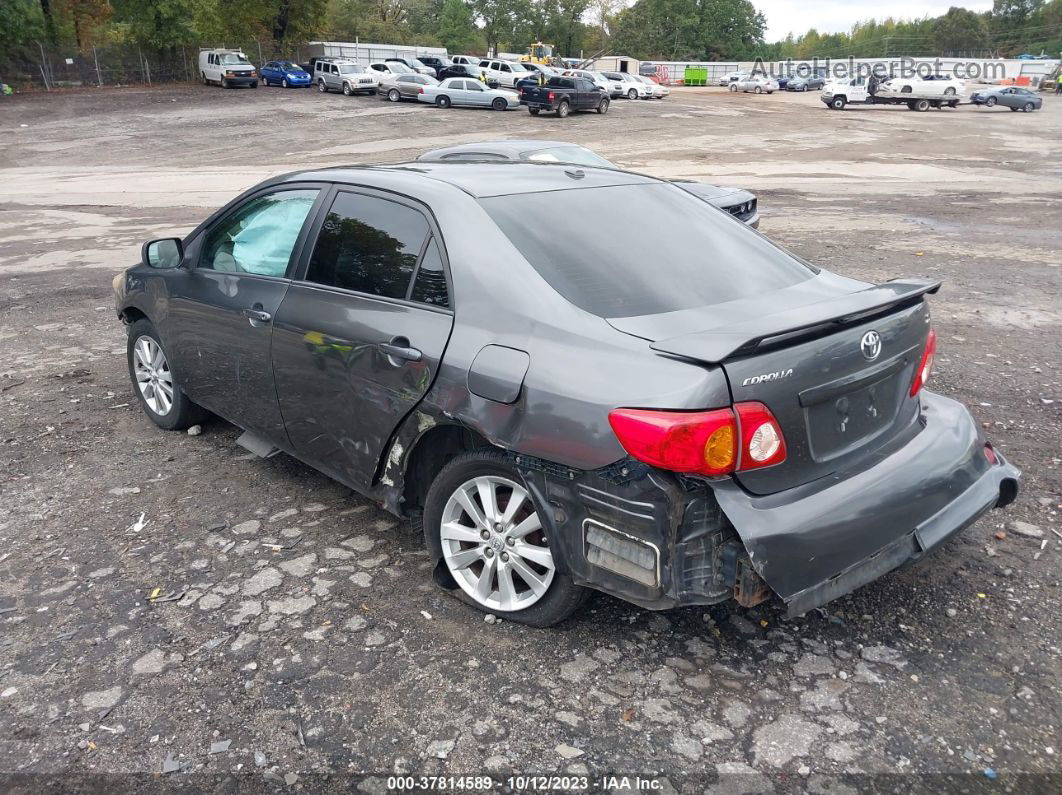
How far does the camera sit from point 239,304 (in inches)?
167

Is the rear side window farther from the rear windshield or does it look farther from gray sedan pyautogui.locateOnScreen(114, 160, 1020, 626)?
the rear windshield

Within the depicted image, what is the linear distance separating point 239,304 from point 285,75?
49471mm

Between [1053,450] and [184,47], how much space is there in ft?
185

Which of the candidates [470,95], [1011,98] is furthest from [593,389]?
[1011,98]

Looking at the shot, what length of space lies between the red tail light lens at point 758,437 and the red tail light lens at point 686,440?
0.11ft

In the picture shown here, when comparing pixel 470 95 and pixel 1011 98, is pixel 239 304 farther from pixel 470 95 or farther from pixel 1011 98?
pixel 1011 98

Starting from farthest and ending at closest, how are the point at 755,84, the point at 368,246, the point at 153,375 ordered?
the point at 755,84, the point at 153,375, the point at 368,246

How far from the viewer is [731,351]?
2.61 m

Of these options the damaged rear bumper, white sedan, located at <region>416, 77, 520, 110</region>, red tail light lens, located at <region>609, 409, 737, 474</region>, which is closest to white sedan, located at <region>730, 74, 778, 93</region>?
white sedan, located at <region>416, 77, 520, 110</region>

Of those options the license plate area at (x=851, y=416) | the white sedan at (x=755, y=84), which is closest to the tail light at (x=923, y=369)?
the license plate area at (x=851, y=416)

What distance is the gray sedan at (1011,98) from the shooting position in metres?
44.7

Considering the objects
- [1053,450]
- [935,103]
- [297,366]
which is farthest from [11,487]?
[935,103]

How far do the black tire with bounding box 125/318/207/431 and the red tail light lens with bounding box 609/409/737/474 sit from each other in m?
3.29

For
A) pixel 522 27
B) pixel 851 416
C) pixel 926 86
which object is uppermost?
pixel 522 27
